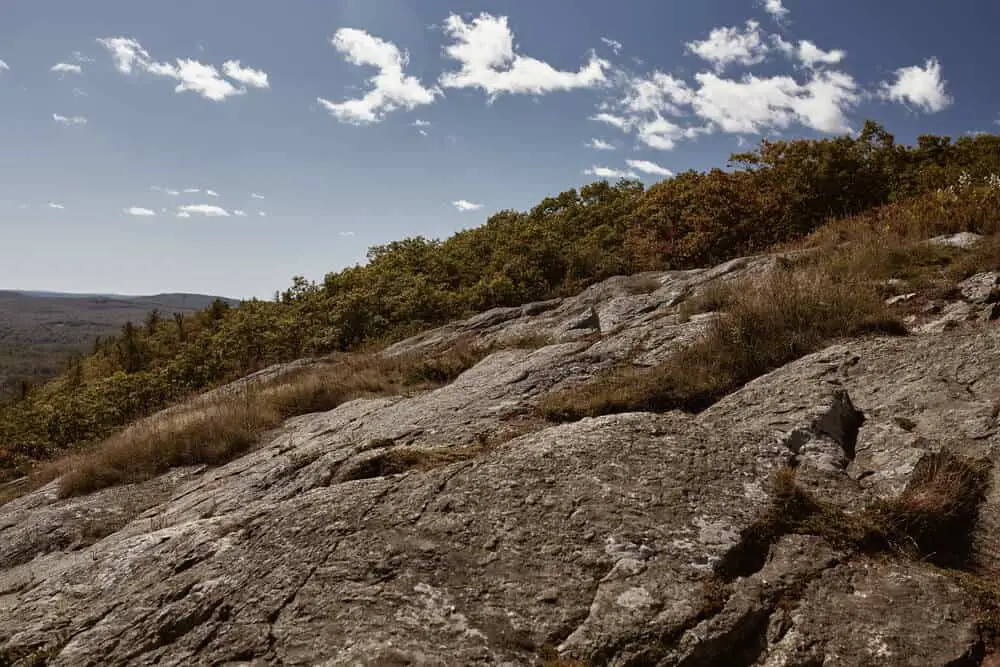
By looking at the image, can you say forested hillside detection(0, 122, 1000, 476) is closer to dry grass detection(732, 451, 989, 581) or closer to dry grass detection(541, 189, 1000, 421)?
dry grass detection(541, 189, 1000, 421)

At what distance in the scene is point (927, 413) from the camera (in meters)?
4.73

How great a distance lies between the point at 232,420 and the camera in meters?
8.77

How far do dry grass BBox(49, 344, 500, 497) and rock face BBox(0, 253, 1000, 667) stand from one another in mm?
1573

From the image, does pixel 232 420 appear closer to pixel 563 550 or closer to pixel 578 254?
pixel 563 550

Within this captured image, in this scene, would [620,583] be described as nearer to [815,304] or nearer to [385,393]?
[815,304]

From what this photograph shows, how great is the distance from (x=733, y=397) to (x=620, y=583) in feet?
9.19

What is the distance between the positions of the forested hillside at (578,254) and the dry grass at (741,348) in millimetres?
5165

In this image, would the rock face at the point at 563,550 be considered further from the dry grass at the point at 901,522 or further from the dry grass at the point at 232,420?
the dry grass at the point at 232,420

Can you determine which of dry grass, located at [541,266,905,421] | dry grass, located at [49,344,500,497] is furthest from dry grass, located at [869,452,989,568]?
dry grass, located at [49,344,500,497]

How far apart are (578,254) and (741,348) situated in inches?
457

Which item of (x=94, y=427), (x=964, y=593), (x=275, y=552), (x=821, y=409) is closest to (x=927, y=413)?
(x=821, y=409)

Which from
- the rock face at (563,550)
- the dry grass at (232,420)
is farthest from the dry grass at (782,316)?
the dry grass at (232,420)

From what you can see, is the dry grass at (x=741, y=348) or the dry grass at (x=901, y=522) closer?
the dry grass at (x=901, y=522)

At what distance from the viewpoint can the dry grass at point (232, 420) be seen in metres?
8.15
